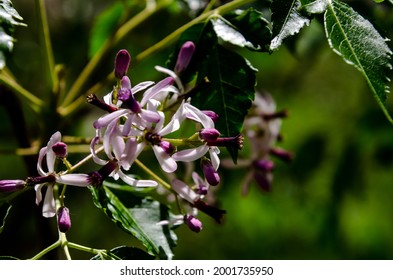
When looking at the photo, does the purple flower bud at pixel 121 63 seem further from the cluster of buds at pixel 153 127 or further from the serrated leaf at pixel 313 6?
the serrated leaf at pixel 313 6

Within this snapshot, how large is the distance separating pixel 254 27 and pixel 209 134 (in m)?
0.24

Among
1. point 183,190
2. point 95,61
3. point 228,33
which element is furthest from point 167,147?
point 95,61

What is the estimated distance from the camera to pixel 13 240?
7.99 ft

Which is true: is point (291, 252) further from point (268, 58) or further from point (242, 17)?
point (242, 17)

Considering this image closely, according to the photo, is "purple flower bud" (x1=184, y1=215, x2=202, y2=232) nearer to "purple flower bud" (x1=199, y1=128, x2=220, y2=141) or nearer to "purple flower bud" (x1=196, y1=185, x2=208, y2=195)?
"purple flower bud" (x1=196, y1=185, x2=208, y2=195)

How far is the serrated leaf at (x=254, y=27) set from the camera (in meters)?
1.14

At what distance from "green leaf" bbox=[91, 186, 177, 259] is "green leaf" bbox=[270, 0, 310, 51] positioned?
46 cm

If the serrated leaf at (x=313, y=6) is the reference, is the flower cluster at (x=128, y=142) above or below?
below

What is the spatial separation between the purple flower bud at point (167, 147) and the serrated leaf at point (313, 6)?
0.34m

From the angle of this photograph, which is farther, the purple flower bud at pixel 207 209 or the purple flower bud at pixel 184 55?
the purple flower bud at pixel 207 209

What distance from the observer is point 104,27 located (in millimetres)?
1884

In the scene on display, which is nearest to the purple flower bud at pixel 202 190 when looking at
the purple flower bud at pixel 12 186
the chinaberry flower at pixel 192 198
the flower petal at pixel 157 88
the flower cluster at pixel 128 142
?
the chinaberry flower at pixel 192 198

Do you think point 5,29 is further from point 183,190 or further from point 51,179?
point 183,190
